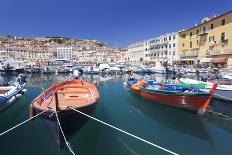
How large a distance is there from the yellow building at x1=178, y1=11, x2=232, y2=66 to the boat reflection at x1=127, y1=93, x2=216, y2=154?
3296cm

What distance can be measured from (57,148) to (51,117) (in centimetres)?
126

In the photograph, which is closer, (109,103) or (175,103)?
(175,103)

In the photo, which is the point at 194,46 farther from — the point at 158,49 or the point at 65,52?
the point at 65,52

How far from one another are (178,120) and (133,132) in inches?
136

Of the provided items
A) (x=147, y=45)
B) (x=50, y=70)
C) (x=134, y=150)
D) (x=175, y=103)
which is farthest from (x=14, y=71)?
(x=147, y=45)

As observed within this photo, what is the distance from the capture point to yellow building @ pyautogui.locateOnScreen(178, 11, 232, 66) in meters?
42.8

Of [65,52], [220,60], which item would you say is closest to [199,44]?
[220,60]

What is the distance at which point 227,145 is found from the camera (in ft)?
28.9

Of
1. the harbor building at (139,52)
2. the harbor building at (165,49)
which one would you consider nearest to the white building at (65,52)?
the harbor building at (139,52)

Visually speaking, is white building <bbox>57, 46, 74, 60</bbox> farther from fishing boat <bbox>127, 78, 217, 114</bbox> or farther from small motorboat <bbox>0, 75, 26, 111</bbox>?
fishing boat <bbox>127, 78, 217, 114</bbox>

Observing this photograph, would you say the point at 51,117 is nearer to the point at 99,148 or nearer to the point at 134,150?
the point at 99,148

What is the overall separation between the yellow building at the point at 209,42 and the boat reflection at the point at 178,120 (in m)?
33.0

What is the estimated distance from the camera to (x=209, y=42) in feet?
160

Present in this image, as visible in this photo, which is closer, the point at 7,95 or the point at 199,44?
the point at 7,95
